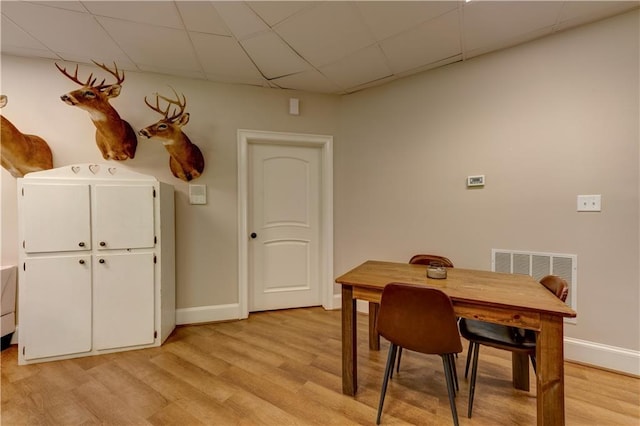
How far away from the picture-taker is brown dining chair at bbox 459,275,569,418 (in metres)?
1.50

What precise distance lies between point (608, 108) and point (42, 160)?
4683mm

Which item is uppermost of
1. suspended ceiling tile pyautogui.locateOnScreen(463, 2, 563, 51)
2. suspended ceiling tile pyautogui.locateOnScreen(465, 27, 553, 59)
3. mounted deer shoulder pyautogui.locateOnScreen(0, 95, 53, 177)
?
Answer: suspended ceiling tile pyautogui.locateOnScreen(463, 2, 563, 51)

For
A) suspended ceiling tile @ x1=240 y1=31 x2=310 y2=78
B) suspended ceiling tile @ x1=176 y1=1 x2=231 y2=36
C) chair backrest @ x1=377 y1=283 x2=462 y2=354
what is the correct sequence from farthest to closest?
suspended ceiling tile @ x1=240 y1=31 x2=310 y2=78 < suspended ceiling tile @ x1=176 y1=1 x2=231 y2=36 < chair backrest @ x1=377 y1=283 x2=462 y2=354

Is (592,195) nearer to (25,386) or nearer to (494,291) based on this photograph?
(494,291)

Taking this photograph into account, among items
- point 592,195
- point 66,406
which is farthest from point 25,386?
point 592,195

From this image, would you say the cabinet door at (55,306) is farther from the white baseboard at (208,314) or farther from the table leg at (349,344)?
the table leg at (349,344)

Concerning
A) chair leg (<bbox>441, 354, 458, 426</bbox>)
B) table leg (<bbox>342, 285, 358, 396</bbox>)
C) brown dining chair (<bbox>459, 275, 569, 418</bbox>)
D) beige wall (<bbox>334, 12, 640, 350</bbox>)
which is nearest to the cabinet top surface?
table leg (<bbox>342, 285, 358, 396</bbox>)

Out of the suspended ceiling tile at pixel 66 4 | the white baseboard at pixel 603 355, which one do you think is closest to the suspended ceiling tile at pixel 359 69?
the suspended ceiling tile at pixel 66 4

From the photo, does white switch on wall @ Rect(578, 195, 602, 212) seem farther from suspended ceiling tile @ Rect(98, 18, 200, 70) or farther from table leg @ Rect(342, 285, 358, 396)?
suspended ceiling tile @ Rect(98, 18, 200, 70)

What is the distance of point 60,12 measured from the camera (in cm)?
191

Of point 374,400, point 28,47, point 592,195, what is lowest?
point 374,400

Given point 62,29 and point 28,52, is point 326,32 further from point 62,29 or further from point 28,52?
point 28,52

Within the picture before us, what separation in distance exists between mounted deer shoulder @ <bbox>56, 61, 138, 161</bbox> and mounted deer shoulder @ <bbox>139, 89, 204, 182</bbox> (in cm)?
27

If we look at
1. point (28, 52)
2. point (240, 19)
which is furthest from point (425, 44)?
point (28, 52)
